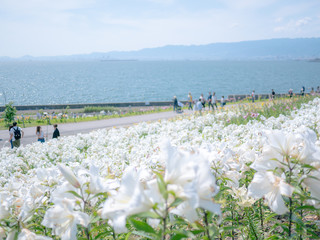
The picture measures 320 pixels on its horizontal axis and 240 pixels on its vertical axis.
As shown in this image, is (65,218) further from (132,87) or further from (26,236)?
(132,87)

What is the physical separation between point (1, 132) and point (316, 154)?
2146cm

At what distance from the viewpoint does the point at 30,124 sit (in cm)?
2089

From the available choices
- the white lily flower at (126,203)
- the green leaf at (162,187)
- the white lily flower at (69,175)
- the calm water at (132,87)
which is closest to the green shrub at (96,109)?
the calm water at (132,87)

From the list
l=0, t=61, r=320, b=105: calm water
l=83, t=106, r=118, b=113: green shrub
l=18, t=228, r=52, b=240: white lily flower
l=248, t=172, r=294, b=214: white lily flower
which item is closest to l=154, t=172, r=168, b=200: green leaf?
l=248, t=172, r=294, b=214: white lily flower

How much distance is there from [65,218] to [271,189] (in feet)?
3.42

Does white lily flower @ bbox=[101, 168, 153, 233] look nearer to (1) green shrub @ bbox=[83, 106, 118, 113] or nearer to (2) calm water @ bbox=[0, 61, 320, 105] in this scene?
(1) green shrub @ bbox=[83, 106, 118, 113]

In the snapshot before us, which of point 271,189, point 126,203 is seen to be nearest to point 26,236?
point 126,203

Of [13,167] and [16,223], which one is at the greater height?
[16,223]

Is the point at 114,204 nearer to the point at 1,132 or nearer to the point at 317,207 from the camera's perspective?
the point at 317,207

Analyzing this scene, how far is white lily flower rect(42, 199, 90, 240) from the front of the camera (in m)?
1.25

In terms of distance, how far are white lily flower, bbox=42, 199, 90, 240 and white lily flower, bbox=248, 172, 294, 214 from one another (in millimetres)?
860

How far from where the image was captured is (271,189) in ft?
4.29

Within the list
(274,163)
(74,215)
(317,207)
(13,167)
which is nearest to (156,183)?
(74,215)

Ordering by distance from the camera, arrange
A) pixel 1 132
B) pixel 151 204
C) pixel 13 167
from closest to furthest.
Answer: pixel 151 204, pixel 13 167, pixel 1 132
